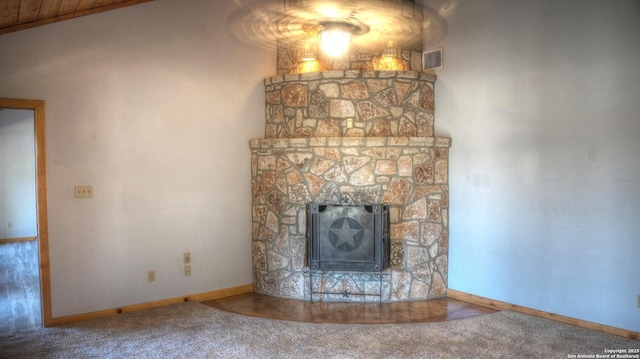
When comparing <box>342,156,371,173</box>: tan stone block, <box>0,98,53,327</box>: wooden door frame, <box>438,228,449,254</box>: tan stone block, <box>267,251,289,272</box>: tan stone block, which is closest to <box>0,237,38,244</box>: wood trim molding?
<box>0,98,53,327</box>: wooden door frame

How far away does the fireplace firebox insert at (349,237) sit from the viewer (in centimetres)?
419

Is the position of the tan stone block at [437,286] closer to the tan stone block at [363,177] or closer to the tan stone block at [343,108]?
the tan stone block at [363,177]

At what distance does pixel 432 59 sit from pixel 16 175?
763cm

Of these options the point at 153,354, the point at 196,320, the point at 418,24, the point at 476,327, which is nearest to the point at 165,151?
the point at 196,320

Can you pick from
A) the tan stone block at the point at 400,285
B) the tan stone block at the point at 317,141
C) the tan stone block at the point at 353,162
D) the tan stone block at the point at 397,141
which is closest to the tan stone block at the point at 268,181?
the tan stone block at the point at 317,141

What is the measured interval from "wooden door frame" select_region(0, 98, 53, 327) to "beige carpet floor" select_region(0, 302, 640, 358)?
0.24 m

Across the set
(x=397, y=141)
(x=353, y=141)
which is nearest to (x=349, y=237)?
(x=353, y=141)

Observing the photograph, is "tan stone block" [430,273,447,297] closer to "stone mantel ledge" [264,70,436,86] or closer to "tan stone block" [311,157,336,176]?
"tan stone block" [311,157,336,176]

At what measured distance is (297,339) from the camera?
3346mm

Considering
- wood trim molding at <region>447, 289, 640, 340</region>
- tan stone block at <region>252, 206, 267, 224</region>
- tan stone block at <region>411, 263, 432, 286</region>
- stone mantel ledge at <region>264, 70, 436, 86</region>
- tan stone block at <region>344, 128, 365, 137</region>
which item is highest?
stone mantel ledge at <region>264, 70, 436, 86</region>

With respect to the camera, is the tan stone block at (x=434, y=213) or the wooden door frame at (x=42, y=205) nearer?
the wooden door frame at (x=42, y=205)

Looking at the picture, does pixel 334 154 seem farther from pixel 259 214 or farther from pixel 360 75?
pixel 259 214

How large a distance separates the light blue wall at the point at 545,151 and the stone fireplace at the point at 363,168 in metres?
0.25

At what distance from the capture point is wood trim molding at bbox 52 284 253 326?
3722mm
